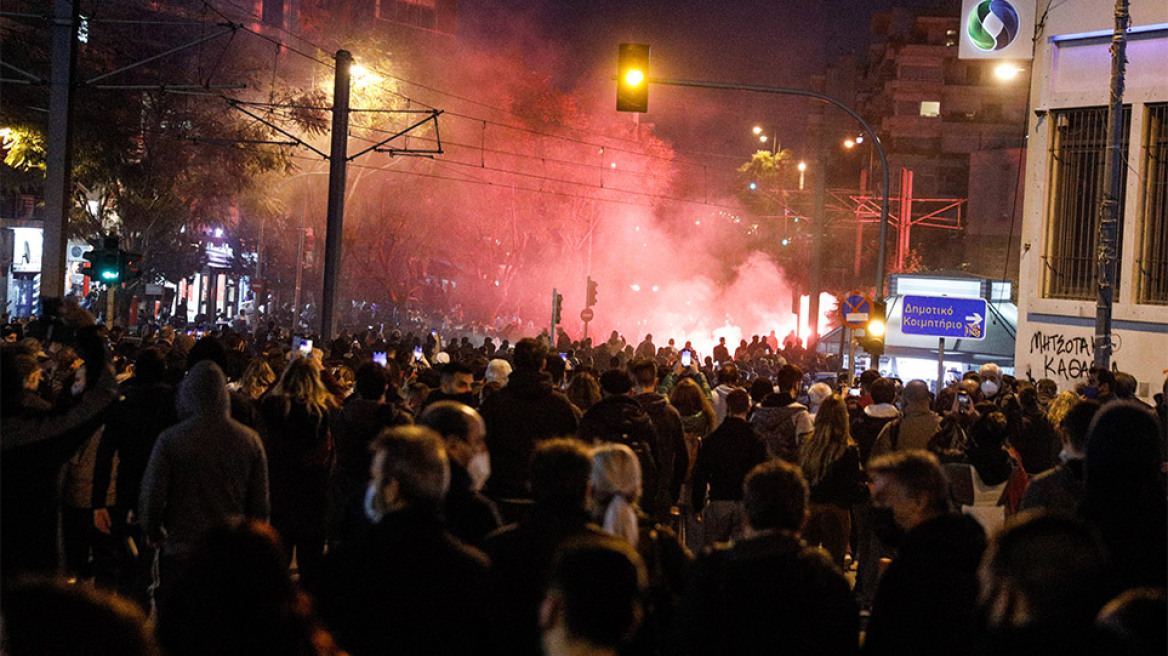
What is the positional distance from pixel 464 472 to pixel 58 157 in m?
11.9

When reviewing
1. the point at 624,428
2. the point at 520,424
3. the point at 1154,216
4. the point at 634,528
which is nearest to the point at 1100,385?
the point at 624,428

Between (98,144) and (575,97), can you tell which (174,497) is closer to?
(98,144)

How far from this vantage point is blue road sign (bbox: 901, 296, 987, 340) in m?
18.2

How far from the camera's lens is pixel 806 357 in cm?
3114

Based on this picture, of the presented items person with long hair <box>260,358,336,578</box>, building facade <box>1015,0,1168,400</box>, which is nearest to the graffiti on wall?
building facade <box>1015,0,1168,400</box>

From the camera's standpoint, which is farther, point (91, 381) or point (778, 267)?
point (778, 267)

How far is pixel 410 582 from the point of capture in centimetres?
348

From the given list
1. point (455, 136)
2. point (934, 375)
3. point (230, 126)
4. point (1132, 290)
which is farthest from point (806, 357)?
point (455, 136)

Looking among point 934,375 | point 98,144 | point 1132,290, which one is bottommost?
point 934,375

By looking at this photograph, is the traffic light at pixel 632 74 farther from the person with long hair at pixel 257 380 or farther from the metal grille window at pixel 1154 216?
the metal grille window at pixel 1154 216

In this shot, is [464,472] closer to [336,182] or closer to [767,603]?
[767,603]

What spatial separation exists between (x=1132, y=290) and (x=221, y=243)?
1843 inches

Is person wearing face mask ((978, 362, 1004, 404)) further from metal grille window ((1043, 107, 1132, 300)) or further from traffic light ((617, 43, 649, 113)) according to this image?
metal grille window ((1043, 107, 1132, 300))

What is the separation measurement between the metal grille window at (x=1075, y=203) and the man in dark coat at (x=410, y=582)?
62.6 ft
